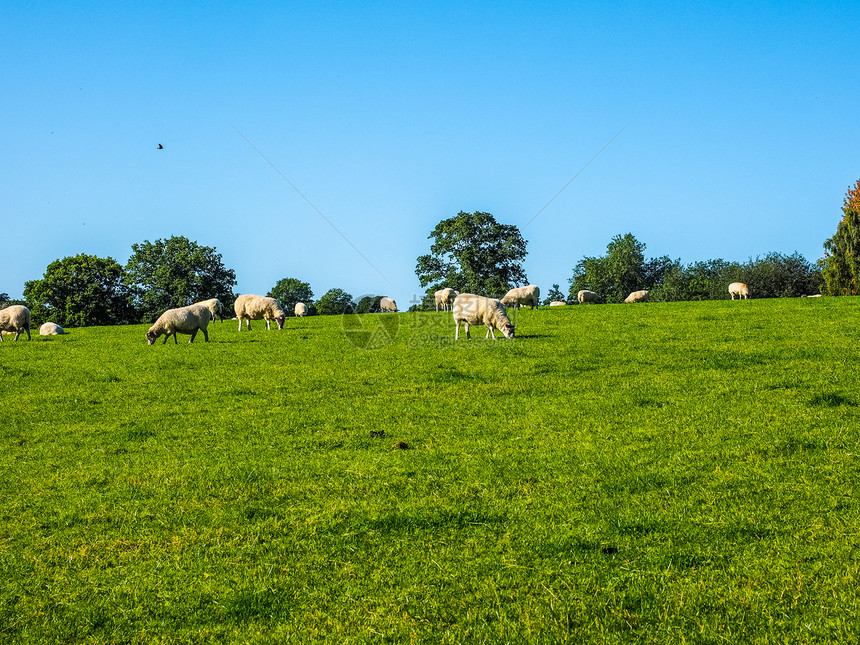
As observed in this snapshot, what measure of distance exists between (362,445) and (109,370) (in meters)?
13.8

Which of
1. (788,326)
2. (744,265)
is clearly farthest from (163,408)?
(744,265)

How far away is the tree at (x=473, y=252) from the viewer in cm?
8400

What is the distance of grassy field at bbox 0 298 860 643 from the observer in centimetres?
676

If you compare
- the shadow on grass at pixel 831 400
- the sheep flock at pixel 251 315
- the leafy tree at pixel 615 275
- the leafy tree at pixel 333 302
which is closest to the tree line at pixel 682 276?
the leafy tree at pixel 615 275

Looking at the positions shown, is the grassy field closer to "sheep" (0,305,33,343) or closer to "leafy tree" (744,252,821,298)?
"sheep" (0,305,33,343)

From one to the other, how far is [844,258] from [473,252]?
40.8 m

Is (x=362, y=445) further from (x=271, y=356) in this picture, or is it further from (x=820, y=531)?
(x=271, y=356)

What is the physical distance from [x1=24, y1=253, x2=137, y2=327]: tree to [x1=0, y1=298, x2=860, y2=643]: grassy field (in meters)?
69.2

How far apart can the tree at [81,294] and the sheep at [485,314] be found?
69388 millimetres

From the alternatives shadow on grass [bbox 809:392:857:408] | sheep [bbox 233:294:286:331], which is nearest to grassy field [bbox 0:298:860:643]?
shadow on grass [bbox 809:392:857:408]

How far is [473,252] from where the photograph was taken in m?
84.4

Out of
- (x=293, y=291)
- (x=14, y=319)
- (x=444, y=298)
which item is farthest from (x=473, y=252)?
(x=293, y=291)

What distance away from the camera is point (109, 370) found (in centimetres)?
2252

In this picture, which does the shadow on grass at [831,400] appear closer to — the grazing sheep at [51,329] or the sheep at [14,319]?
the sheep at [14,319]
